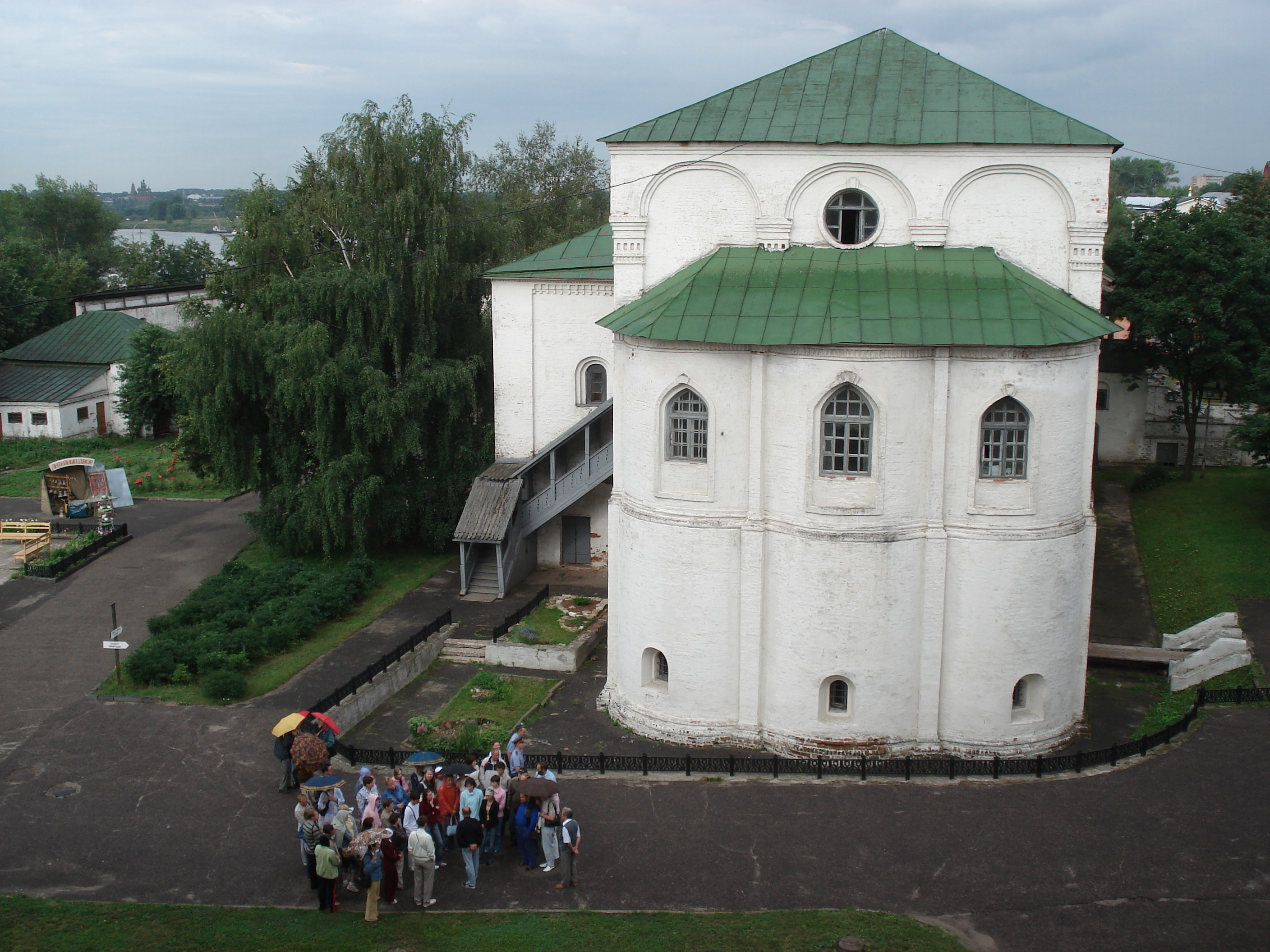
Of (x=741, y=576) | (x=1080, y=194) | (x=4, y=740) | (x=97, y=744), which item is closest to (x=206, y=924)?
(x=97, y=744)

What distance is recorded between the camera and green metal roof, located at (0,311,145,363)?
2188 inches

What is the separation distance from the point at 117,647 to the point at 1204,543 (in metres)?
28.4

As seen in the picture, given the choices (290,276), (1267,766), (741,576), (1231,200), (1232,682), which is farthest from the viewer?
(1231,200)

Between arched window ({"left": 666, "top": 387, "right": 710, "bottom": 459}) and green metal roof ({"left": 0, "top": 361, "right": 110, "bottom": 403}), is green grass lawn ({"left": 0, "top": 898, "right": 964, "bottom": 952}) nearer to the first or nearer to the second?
arched window ({"left": 666, "top": 387, "right": 710, "bottom": 459})

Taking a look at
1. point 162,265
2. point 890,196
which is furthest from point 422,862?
point 162,265

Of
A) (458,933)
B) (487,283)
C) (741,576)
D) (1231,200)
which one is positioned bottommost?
(458,933)

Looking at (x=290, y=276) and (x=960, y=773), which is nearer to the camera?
(x=960, y=773)

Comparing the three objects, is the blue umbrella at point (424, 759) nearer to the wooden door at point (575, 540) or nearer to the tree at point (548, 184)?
the wooden door at point (575, 540)

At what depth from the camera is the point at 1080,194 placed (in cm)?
2200

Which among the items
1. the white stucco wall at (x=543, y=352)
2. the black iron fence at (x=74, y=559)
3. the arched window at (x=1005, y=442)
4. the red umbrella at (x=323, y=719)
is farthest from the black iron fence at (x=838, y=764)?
the black iron fence at (x=74, y=559)

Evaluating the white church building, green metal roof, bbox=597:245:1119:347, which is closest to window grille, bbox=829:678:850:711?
the white church building

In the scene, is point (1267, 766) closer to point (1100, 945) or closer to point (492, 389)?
point (1100, 945)

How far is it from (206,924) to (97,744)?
7670mm

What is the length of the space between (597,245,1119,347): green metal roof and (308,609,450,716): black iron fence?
8873 mm
